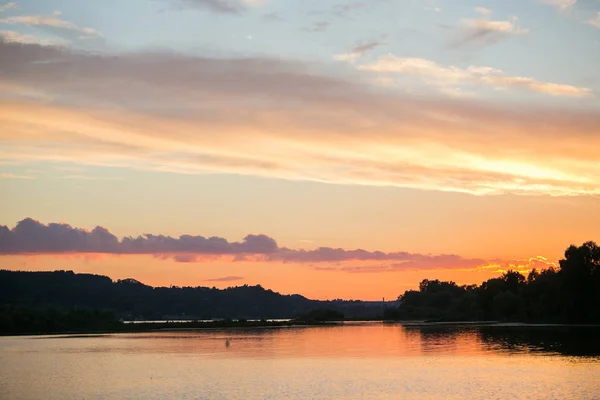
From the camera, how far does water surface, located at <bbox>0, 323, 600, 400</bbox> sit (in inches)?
2052

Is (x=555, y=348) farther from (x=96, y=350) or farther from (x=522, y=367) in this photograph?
(x=96, y=350)

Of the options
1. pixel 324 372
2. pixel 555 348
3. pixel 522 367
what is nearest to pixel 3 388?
pixel 324 372

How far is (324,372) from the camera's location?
65.9 m

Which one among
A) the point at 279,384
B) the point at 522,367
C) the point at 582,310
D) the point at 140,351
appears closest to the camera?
the point at 279,384

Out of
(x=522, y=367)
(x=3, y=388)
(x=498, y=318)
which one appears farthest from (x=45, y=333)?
(x=522, y=367)

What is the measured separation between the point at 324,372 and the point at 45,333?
129595 millimetres

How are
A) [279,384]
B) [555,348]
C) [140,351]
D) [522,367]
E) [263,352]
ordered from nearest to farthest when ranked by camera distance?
[279,384] < [522,367] < [555,348] < [263,352] < [140,351]

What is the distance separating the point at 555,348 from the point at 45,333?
130540 mm

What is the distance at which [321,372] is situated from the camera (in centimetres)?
6606

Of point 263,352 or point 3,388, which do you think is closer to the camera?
point 3,388

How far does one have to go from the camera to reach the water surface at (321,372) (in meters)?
52.1

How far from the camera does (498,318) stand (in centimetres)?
19750

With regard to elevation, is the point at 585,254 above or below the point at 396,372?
above

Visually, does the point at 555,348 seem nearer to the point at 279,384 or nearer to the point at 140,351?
the point at 279,384
